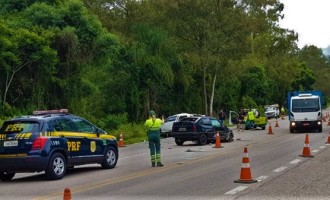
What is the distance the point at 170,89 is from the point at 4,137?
36.4 m

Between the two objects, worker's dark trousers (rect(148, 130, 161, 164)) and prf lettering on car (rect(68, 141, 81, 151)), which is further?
worker's dark trousers (rect(148, 130, 161, 164))

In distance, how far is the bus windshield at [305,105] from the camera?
36622mm

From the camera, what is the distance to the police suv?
1388cm

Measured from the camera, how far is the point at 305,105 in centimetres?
3678

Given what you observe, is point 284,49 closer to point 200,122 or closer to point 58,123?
point 200,122

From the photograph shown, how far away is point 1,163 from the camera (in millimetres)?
14078

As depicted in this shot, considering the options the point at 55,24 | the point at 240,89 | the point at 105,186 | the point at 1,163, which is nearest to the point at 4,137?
the point at 1,163

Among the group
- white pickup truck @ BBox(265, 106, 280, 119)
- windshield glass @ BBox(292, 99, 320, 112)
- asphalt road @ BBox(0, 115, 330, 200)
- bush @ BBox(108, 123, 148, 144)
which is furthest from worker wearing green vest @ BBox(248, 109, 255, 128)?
white pickup truck @ BBox(265, 106, 280, 119)

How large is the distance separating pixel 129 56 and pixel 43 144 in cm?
3043

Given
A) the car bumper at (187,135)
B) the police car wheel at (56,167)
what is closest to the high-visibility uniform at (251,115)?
the car bumper at (187,135)

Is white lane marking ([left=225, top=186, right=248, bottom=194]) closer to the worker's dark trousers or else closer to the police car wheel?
the police car wheel

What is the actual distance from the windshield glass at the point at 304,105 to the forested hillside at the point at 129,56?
12037mm

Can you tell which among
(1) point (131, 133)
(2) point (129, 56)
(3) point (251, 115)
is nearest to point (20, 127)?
(1) point (131, 133)

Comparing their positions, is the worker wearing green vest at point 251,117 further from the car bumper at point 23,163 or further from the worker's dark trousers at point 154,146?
the car bumper at point 23,163
